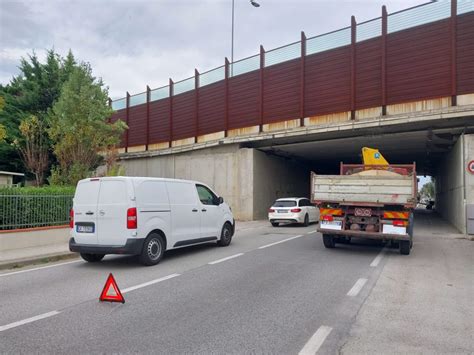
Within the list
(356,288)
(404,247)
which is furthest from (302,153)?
(356,288)

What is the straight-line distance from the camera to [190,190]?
10.4 m

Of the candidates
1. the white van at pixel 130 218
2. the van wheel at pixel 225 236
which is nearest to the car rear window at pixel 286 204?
the van wheel at pixel 225 236

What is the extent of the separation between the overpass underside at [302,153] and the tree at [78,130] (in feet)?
27.8

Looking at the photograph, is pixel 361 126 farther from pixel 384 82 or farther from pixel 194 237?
pixel 194 237

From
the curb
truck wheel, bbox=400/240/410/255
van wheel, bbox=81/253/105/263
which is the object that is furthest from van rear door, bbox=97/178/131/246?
truck wheel, bbox=400/240/410/255

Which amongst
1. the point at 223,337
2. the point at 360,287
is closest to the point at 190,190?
the point at 360,287

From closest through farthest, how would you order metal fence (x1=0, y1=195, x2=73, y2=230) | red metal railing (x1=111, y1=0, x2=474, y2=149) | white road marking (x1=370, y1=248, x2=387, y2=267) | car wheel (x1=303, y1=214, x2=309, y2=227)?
1. white road marking (x1=370, y1=248, x2=387, y2=267)
2. metal fence (x1=0, y1=195, x2=73, y2=230)
3. red metal railing (x1=111, y1=0, x2=474, y2=149)
4. car wheel (x1=303, y1=214, x2=309, y2=227)

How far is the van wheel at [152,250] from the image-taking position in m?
8.55

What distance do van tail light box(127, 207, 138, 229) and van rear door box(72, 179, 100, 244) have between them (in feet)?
2.88

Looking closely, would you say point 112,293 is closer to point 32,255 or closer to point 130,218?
point 130,218

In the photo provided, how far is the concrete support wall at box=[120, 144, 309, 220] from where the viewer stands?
2409 cm

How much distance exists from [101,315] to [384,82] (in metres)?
17.4

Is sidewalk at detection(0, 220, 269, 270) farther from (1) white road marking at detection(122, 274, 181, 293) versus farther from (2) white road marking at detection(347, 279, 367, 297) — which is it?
(2) white road marking at detection(347, 279, 367, 297)

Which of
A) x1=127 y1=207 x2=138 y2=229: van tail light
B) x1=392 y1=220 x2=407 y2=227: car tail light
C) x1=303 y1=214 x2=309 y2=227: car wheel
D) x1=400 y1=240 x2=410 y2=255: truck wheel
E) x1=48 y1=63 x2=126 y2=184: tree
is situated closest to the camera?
x1=127 y1=207 x2=138 y2=229: van tail light
